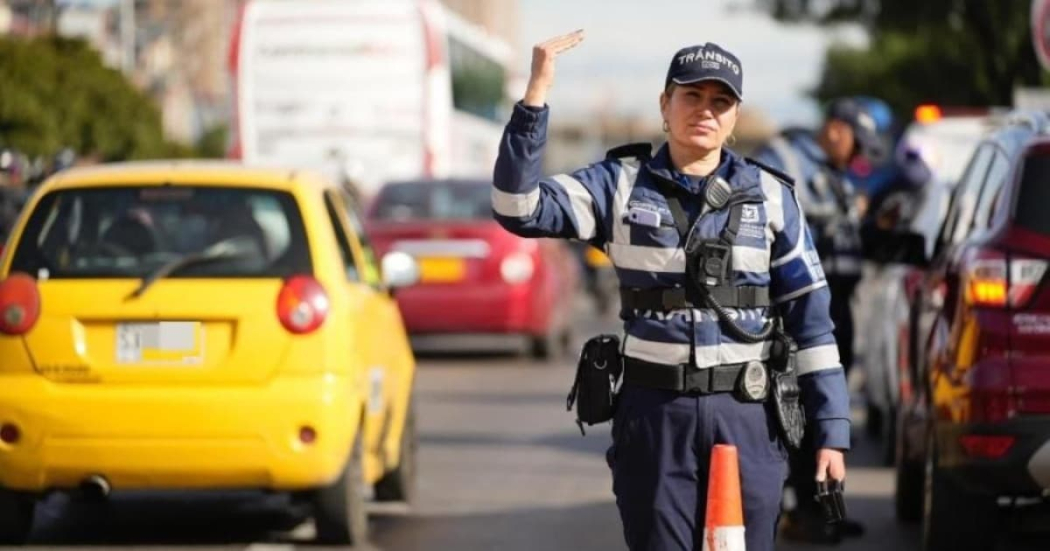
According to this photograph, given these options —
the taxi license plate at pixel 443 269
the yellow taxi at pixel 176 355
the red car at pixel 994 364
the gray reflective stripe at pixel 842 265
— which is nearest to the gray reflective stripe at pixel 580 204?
the red car at pixel 994 364

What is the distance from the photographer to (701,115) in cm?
625

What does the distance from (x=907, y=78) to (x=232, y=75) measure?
34547 millimetres

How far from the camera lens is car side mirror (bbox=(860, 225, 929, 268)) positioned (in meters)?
10.9

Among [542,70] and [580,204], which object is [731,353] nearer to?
[580,204]

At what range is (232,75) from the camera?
112 feet

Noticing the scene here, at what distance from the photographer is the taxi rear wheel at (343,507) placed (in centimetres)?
1045

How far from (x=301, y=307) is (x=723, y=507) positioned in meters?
4.34

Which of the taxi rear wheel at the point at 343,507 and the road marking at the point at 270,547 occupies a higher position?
the taxi rear wheel at the point at 343,507

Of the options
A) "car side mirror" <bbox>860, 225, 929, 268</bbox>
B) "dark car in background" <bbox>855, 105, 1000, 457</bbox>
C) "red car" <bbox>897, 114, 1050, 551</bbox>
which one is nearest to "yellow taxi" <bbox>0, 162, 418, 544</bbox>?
"car side mirror" <bbox>860, 225, 929, 268</bbox>

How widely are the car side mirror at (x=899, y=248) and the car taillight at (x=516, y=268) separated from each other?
36.9 ft

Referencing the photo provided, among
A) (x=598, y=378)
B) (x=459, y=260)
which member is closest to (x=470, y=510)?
(x=598, y=378)

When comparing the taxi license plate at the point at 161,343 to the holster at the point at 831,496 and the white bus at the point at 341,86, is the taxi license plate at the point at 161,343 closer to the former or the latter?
the holster at the point at 831,496

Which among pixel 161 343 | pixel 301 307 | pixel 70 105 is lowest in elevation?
pixel 161 343

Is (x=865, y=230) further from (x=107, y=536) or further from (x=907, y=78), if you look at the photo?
(x=907, y=78)
